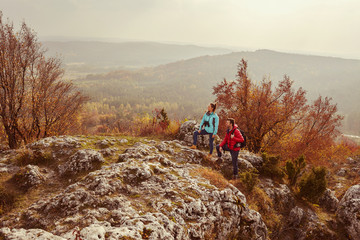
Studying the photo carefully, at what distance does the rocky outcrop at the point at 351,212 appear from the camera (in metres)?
8.41

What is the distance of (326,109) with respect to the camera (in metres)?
29.1

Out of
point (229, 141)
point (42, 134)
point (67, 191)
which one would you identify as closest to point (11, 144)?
point (42, 134)

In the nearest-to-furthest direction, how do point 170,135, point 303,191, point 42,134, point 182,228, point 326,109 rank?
point 182,228 → point 303,191 → point 170,135 → point 42,134 → point 326,109

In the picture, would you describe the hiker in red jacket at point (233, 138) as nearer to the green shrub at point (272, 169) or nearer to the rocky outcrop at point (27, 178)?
the green shrub at point (272, 169)

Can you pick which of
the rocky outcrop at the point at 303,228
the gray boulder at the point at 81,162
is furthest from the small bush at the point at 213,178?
the gray boulder at the point at 81,162

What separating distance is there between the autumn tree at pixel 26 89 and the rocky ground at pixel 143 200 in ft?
19.0

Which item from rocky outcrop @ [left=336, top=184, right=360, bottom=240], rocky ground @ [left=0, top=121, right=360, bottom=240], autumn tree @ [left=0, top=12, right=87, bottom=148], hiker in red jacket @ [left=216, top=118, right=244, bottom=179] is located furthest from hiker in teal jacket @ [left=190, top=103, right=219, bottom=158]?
autumn tree @ [left=0, top=12, right=87, bottom=148]

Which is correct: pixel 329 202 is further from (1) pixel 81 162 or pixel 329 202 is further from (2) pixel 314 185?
(1) pixel 81 162

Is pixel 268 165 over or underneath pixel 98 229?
underneath

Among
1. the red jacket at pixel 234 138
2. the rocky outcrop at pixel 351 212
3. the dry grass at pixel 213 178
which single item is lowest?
the rocky outcrop at pixel 351 212

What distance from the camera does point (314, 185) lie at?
9547 mm

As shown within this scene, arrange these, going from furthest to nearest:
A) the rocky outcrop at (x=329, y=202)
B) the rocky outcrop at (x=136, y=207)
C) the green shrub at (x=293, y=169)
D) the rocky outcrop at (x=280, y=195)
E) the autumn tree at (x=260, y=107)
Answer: the autumn tree at (x=260, y=107) < the green shrub at (x=293, y=169) < the rocky outcrop at (x=329, y=202) < the rocky outcrop at (x=280, y=195) < the rocky outcrop at (x=136, y=207)

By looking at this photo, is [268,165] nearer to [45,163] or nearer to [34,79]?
[45,163]

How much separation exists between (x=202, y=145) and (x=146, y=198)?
6.91 m
